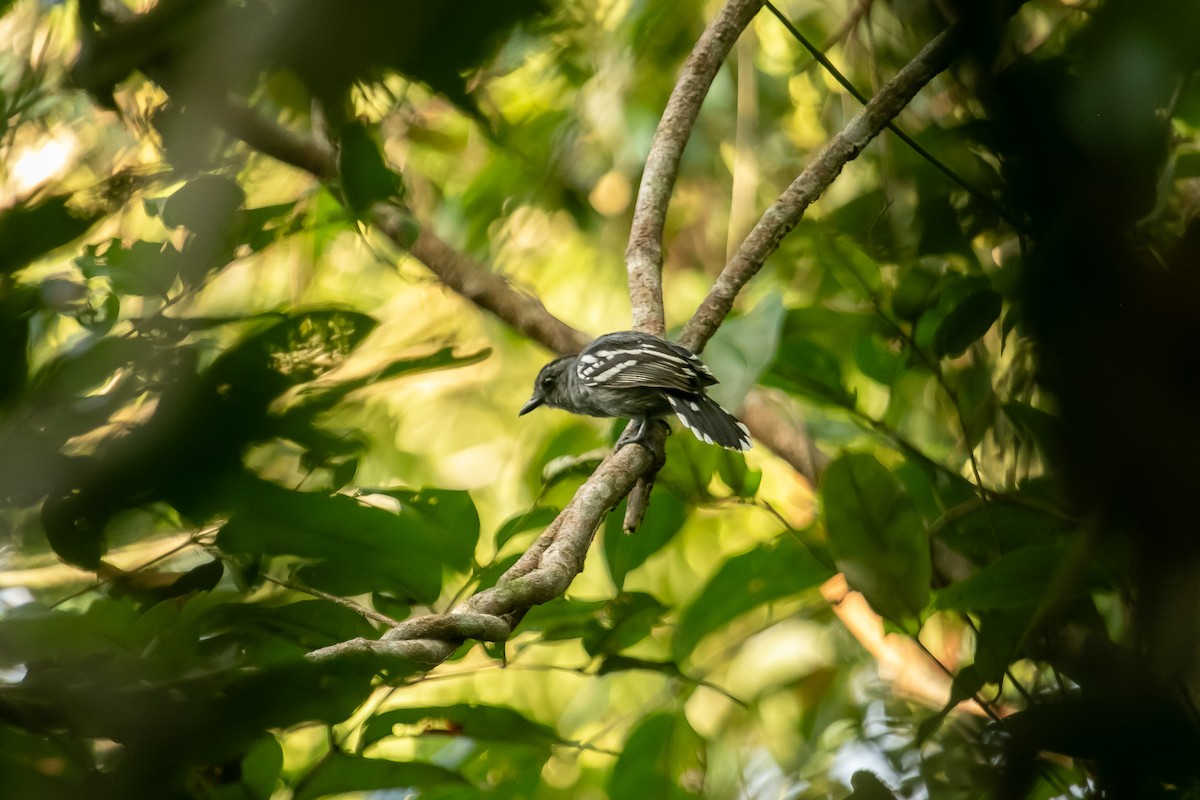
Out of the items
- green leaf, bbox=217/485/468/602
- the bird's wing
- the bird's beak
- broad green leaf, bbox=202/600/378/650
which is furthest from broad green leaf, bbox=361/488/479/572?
the bird's beak

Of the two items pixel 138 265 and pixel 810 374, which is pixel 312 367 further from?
pixel 810 374

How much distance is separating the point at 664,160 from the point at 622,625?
1.43 meters

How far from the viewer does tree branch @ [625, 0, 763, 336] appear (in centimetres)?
260

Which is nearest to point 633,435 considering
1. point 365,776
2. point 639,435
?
point 639,435

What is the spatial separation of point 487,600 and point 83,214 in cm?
93

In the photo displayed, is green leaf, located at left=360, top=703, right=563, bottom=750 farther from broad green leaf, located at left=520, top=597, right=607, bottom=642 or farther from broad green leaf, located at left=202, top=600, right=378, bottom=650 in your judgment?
broad green leaf, located at left=202, top=600, right=378, bottom=650

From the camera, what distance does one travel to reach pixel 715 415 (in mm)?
2680

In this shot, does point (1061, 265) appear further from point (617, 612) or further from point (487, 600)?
point (617, 612)

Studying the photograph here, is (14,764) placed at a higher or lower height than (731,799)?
higher

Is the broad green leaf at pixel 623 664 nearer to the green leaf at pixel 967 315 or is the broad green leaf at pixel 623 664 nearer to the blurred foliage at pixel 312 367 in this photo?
the green leaf at pixel 967 315

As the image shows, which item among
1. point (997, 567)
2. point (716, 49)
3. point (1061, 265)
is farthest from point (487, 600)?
point (716, 49)

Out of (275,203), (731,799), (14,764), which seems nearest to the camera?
(14,764)

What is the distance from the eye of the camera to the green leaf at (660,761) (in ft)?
5.62

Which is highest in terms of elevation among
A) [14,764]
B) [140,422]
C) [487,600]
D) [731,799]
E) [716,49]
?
[716,49]
